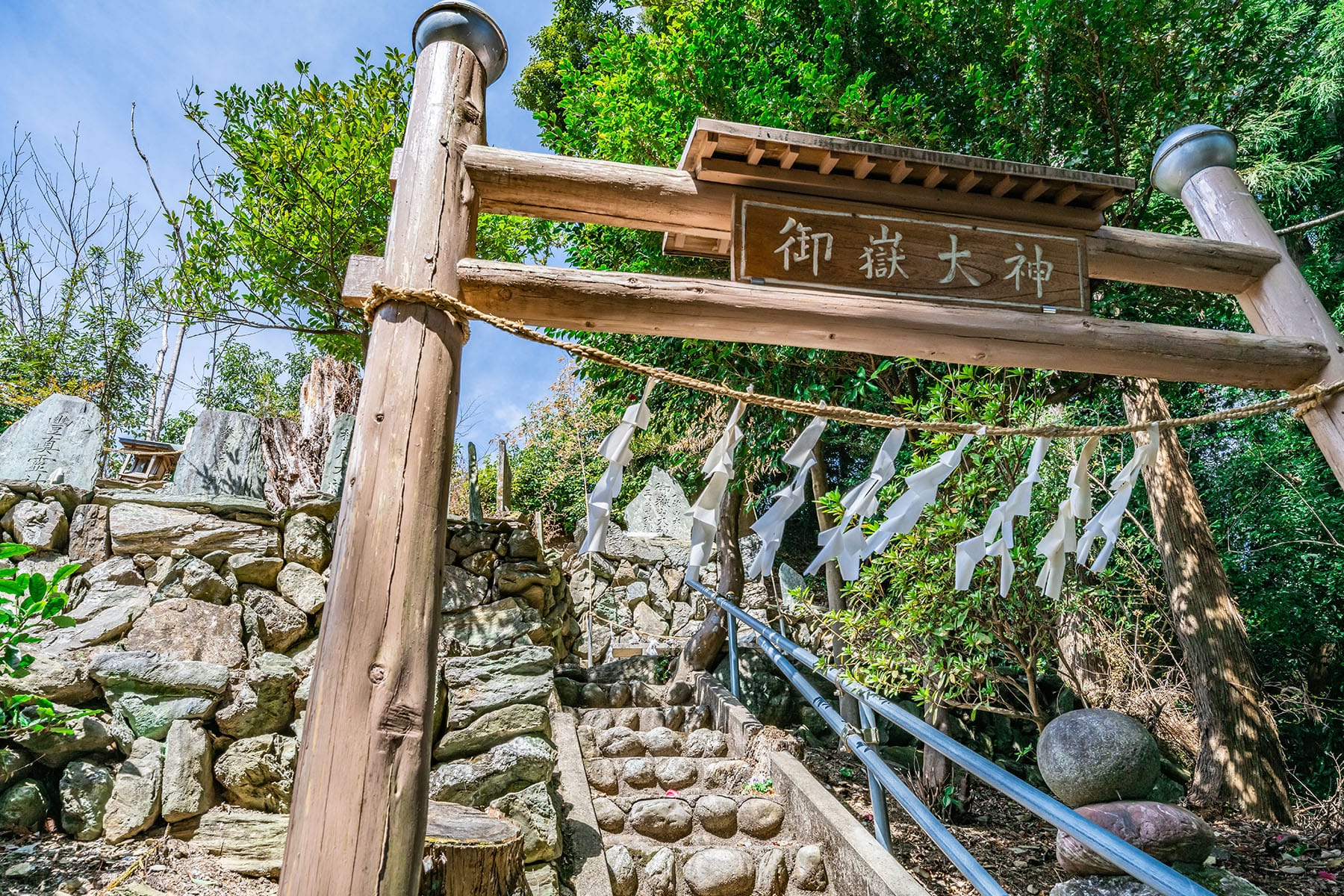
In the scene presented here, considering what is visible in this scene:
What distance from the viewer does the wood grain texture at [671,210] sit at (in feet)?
7.33

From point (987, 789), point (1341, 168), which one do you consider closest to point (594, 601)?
point (987, 789)

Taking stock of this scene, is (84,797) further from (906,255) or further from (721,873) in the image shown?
(906,255)

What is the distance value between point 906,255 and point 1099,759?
1994 millimetres

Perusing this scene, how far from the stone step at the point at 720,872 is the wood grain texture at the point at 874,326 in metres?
2.40

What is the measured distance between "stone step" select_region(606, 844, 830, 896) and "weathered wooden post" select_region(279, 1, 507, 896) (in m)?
1.97

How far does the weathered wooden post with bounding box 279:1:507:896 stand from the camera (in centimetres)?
154

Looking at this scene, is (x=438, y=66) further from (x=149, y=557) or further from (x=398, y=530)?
(x=149, y=557)

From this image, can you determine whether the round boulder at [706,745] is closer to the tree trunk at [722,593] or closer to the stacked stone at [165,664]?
the tree trunk at [722,593]

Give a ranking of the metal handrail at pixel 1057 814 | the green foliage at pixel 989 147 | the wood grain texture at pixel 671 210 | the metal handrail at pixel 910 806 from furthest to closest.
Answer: the green foliage at pixel 989 147, the wood grain texture at pixel 671 210, the metal handrail at pixel 910 806, the metal handrail at pixel 1057 814

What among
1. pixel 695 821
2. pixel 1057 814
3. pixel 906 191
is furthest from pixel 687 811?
pixel 906 191

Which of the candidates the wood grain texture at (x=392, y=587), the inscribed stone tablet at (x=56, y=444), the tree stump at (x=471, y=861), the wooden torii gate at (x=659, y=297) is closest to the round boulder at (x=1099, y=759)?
the wooden torii gate at (x=659, y=297)

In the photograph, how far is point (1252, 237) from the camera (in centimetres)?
279

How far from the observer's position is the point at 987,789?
16.5ft

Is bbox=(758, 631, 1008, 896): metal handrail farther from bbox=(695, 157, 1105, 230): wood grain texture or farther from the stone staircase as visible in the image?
bbox=(695, 157, 1105, 230): wood grain texture
